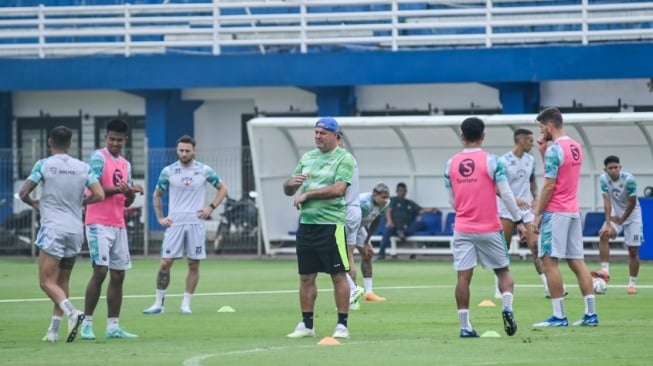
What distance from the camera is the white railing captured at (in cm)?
3400

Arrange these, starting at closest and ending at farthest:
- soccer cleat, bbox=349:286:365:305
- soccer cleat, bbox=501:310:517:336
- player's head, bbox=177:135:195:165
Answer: soccer cleat, bbox=501:310:517:336
soccer cleat, bbox=349:286:365:305
player's head, bbox=177:135:195:165

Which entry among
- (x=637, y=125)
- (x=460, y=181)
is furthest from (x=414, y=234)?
(x=460, y=181)

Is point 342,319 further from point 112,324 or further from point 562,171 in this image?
point 562,171

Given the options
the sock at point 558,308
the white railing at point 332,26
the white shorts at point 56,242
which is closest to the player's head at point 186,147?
the white shorts at point 56,242

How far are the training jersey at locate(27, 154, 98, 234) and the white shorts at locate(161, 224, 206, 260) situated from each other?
14.4 ft

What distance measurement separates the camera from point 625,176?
2220cm

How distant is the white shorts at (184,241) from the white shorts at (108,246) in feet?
12.1

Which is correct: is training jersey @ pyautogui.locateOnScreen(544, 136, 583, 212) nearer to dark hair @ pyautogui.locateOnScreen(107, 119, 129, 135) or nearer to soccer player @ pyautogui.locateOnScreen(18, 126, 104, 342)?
dark hair @ pyautogui.locateOnScreen(107, 119, 129, 135)

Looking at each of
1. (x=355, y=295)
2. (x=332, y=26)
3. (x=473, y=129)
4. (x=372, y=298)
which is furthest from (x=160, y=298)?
(x=332, y=26)

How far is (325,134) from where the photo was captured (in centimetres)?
1466

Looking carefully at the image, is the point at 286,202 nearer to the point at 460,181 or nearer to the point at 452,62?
the point at 452,62

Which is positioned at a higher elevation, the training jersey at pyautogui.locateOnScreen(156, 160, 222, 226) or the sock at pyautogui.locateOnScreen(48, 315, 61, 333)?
the training jersey at pyautogui.locateOnScreen(156, 160, 222, 226)


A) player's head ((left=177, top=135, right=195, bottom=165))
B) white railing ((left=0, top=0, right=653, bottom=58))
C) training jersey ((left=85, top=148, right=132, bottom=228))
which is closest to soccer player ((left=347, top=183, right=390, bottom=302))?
player's head ((left=177, top=135, right=195, bottom=165))

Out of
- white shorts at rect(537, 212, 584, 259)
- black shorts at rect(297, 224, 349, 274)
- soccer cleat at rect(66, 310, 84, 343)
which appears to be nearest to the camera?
→ soccer cleat at rect(66, 310, 84, 343)
